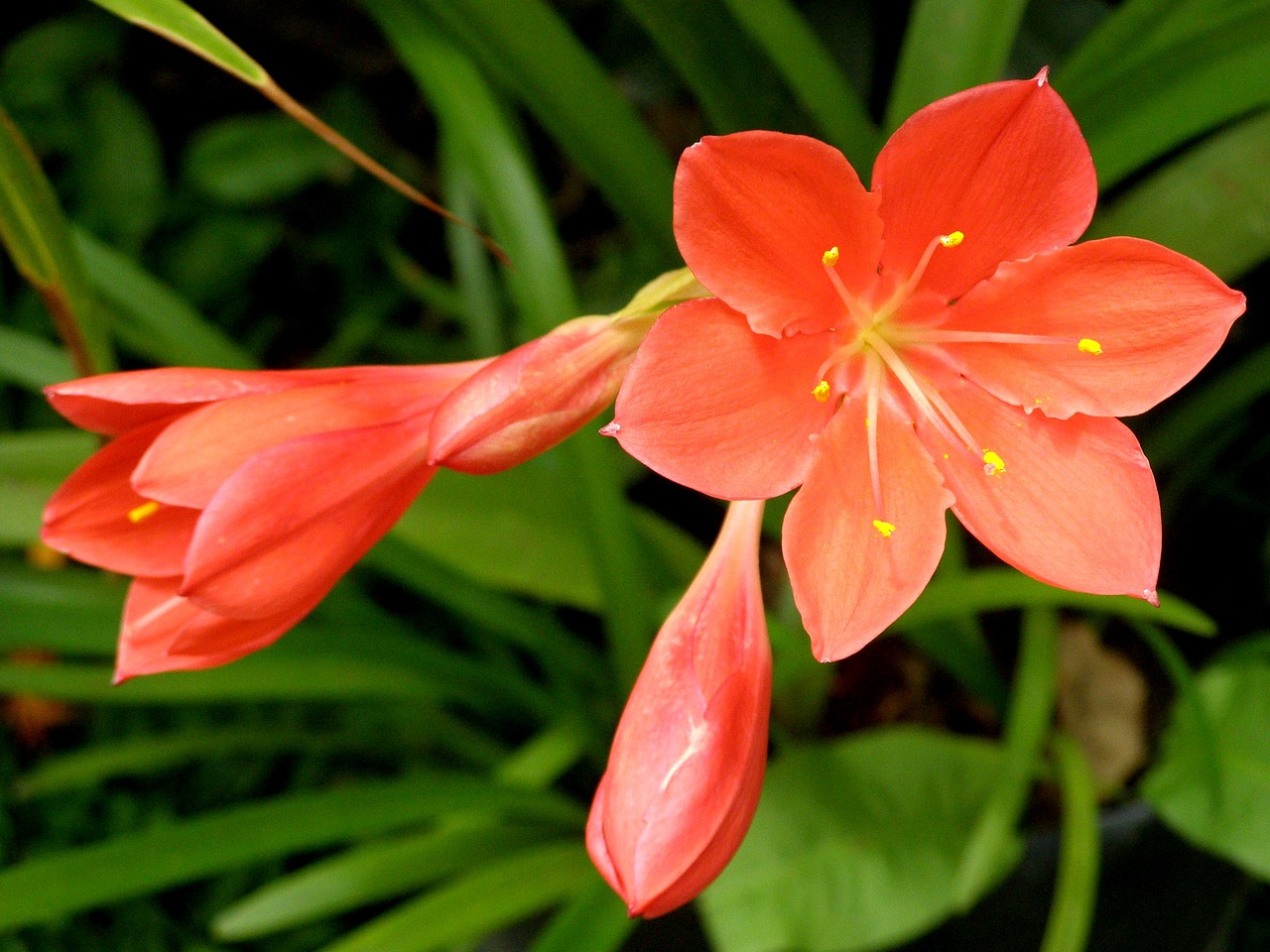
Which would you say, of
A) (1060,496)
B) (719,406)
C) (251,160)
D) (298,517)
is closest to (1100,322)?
(1060,496)

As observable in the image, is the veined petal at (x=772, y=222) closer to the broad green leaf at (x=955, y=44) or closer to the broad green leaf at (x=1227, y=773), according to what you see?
the broad green leaf at (x=955, y=44)

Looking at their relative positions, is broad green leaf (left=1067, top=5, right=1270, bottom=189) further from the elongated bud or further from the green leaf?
the green leaf

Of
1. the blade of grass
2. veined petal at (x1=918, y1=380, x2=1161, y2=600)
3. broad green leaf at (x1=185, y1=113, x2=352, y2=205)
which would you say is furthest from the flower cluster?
broad green leaf at (x1=185, y1=113, x2=352, y2=205)

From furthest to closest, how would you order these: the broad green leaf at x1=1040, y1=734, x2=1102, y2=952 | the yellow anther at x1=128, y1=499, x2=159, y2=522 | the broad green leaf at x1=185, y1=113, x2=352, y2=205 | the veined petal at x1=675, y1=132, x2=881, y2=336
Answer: the broad green leaf at x1=185, y1=113, x2=352, y2=205 → the broad green leaf at x1=1040, y1=734, x2=1102, y2=952 → the yellow anther at x1=128, y1=499, x2=159, y2=522 → the veined petal at x1=675, y1=132, x2=881, y2=336

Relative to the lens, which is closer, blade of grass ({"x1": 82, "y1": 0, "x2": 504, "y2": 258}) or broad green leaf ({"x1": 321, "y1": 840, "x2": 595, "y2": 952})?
blade of grass ({"x1": 82, "y1": 0, "x2": 504, "y2": 258})

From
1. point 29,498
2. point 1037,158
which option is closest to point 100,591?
point 29,498

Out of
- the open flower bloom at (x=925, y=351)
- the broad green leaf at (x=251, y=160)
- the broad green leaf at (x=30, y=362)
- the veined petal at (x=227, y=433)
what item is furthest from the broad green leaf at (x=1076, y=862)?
the broad green leaf at (x=251, y=160)

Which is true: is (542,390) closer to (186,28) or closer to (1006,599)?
(186,28)
